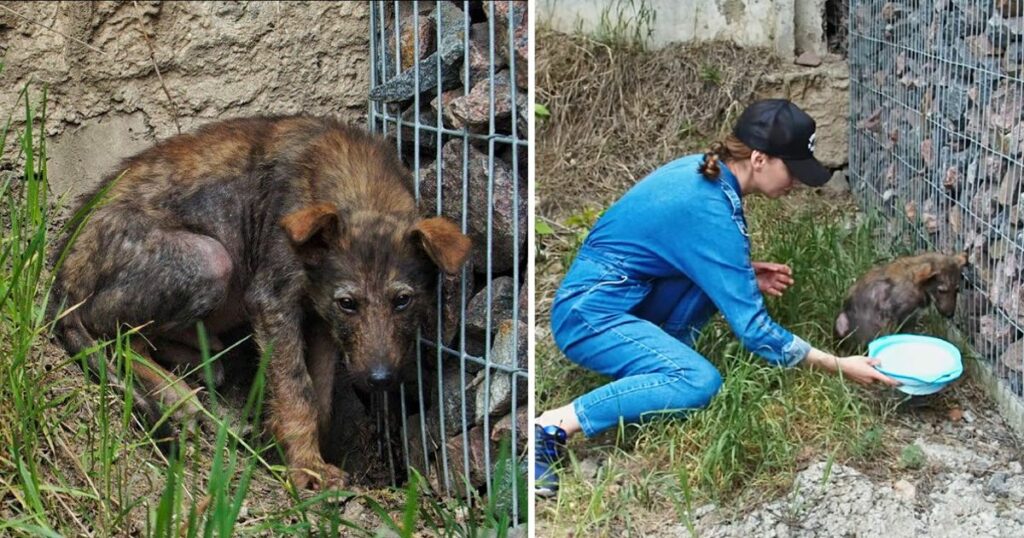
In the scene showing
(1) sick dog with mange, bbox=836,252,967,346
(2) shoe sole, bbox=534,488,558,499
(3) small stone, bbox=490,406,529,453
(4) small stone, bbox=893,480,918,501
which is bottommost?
(2) shoe sole, bbox=534,488,558,499

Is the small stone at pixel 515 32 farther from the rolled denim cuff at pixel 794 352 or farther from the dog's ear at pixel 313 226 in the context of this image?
the rolled denim cuff at pixel 794 352

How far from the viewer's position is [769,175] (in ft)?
14.4

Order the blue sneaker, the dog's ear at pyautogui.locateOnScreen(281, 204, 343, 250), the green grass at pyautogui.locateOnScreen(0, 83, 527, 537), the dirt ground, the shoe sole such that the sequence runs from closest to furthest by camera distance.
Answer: the green grass at pyautogui.locateOnScreen(0, 83, 527, 537) < the dirt ground < the shoe sole < the blue sneaker < the dog's ear at pyautogui.locateOnScreen(281, 204, 343, 250)

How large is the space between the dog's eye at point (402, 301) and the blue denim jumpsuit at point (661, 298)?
0.51 m

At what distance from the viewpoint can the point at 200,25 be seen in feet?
16.0

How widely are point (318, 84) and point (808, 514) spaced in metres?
2.50

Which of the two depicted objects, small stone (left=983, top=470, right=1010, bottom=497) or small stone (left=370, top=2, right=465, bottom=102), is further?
small stone (left=370, top=2, right=465, bottom=102)

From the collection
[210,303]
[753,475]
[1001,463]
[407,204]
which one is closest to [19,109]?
[210,303]

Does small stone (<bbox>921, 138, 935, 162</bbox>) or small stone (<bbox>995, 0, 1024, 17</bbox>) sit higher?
small stone (<bbox>995, 0, 1024, 17</bbox>)

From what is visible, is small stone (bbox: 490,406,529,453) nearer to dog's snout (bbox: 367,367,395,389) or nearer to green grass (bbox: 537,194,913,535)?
green grass (bbox: 537,194,913,535)

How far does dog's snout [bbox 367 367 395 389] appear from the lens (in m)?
4.21

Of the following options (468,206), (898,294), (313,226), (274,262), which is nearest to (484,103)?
(468,206)

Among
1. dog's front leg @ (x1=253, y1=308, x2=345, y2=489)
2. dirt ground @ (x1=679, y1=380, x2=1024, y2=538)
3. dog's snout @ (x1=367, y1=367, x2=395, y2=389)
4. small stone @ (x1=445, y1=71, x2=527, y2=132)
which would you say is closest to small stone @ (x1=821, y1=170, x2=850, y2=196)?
dirt ground @ (x1=679, y1=380, x2=1024, y2=538)

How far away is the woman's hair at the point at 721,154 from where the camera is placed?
4273 mm
